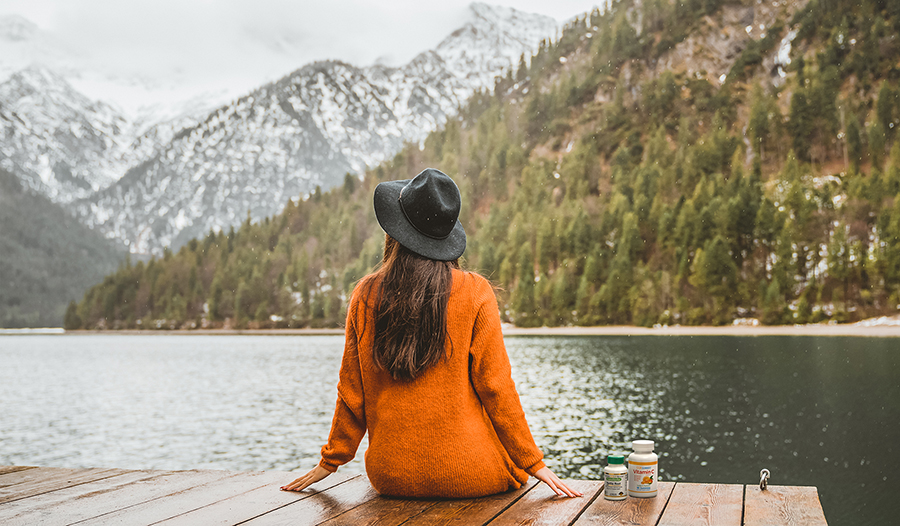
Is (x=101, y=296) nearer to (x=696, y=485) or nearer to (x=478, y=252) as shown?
(x=478, y=252)

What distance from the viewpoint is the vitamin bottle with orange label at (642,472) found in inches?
140

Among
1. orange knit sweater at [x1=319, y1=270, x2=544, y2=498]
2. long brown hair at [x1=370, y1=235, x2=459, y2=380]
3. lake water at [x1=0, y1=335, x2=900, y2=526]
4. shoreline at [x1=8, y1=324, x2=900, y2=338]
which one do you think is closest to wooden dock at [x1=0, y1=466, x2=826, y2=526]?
orange knit sweater at [x1=319, y1=270, x2=544, y2=498]

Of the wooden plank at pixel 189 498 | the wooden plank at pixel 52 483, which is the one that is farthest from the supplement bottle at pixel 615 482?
the wooden plank at pixel 52 483

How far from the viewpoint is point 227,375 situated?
157 feet

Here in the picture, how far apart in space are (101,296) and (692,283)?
11160cm

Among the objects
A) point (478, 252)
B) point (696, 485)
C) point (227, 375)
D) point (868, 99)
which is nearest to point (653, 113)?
point (868, 99)

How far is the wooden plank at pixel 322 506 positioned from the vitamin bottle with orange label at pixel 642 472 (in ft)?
4.20

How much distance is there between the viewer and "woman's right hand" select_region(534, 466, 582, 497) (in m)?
3.50

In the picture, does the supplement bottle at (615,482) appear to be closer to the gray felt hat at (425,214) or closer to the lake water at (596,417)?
the gray felt hat at (425,214)

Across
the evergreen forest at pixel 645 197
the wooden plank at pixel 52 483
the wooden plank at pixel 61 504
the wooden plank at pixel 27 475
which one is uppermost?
the evergreen forest at pixel 645 197

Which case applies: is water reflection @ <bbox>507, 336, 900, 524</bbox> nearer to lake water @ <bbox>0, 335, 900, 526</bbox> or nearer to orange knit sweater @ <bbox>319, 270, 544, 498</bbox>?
lake water @ <bbox>0, 335, 900, 526</bbox>

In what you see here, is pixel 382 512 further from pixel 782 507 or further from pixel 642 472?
pixel 782 507

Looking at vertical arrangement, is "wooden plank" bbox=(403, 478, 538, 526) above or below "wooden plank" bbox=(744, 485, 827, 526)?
above

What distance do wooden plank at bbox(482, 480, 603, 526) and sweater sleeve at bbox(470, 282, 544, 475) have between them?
0.26 m
